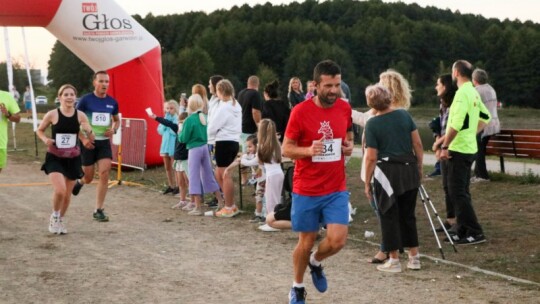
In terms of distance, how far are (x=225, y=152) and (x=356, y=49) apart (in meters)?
101

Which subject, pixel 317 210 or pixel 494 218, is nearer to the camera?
pixel 317 210

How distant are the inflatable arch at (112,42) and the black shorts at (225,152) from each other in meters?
5.91

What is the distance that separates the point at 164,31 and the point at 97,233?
4502 inches

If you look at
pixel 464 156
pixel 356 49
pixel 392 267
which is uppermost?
pixel 356 49

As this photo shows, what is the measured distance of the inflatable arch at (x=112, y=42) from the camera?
49.5 feet

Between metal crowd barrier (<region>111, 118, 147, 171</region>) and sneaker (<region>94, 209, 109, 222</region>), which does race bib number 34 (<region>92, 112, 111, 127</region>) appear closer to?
sneaker (<region>94, 209, 109, 222</region>)

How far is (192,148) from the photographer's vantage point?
36.0ft

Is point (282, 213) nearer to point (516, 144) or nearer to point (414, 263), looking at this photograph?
point (414, 263)

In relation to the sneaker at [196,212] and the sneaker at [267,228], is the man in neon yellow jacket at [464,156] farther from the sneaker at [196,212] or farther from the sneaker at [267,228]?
the sneaker at [196,212]

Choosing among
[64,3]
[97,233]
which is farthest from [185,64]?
[97,233]

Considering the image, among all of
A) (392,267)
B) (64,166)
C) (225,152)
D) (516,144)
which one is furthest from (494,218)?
(64,166)

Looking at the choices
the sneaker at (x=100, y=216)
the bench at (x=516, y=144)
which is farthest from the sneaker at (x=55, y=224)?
the bench at (x=516, y=144)

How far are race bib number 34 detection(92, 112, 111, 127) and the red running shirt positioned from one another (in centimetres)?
476

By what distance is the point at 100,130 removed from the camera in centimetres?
995
